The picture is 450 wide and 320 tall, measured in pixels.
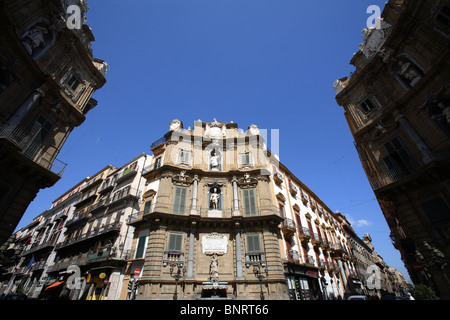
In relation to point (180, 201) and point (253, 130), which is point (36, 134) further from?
point (253, 130)

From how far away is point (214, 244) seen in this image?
17.3m

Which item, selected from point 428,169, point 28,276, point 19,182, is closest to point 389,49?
point 428,169

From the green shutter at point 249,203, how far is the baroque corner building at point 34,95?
14.3 m

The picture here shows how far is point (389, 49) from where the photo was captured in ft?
51.9

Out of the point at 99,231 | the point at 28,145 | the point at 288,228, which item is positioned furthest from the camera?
the point at 99,231

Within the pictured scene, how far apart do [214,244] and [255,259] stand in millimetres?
3524

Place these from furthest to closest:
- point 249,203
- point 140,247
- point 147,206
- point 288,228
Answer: point 288,228
point 147,206
point 249,203
point 140,247

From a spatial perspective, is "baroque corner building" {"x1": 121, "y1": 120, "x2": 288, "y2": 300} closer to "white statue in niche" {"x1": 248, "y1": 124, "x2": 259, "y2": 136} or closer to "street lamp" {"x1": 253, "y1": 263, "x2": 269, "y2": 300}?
"street lamp" {"x1": 253, "y1": 263, "x2": 269, "y2": 300}

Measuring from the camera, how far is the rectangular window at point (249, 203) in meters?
18.8

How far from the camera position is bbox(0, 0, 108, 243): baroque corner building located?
436 inches

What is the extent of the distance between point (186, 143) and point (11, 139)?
45.2 feet

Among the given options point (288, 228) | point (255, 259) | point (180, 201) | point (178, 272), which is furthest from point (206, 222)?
point (288, 228)
